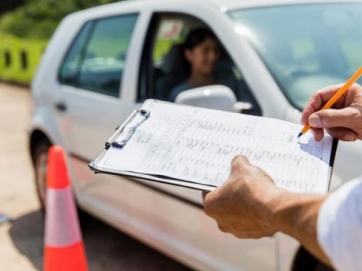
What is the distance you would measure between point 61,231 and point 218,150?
1.95 m

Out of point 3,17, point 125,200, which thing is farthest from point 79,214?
point 3,17

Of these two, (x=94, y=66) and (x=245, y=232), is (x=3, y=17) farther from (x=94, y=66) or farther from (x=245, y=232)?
(x=245, y=232)

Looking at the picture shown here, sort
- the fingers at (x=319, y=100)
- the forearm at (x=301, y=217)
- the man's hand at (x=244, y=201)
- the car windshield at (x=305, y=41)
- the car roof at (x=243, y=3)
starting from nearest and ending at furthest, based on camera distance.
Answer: the forearm at (x=301, y=217) < the man's hand at (x=244, y=201) < the fingers at (x=319, y=100) < the car windshield at (x=305, y=41) < the car roof at (x=243, y=3)

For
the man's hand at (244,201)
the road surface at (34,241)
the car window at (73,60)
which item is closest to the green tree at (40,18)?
the road surface at (34,241)

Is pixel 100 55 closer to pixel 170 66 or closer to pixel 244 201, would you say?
pixel 170 66

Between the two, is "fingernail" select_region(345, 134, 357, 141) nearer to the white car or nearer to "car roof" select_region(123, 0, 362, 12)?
the white car

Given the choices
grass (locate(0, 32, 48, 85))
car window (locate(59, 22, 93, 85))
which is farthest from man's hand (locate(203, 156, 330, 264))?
grass (locate(0, 32, 48, 85))

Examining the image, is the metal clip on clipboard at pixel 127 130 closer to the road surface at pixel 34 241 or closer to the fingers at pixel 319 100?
the fingers at pixel 319 100

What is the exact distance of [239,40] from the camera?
3.06 meters

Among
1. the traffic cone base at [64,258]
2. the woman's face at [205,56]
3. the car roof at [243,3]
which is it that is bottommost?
the traffic cone base at [64,258]

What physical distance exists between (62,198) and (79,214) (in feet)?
3.95

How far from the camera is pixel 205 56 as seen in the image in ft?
12.3

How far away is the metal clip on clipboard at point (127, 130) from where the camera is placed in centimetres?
167

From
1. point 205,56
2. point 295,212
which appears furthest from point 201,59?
point 295,212
